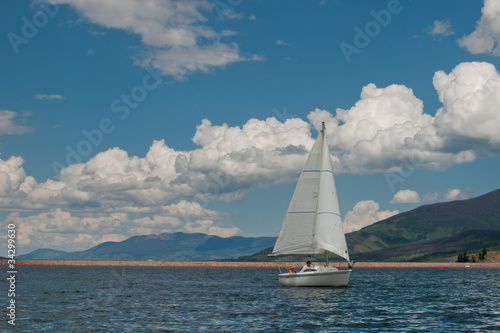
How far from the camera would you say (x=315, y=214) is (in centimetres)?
8031

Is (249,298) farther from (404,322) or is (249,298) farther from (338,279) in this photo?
(404,322)

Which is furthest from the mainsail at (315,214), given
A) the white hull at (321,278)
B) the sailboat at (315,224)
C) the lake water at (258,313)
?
the lake water at (258,313)

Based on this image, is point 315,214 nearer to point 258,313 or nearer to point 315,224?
point 315,224

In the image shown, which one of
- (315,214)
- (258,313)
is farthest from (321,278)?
(258,313)

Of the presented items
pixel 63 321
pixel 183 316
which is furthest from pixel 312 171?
pixel 63 321

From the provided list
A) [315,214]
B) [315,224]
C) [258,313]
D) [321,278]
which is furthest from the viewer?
[315,214]

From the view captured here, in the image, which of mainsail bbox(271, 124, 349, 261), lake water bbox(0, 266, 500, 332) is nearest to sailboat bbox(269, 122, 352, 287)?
mainsail bbox(271, 124, 349, 261)

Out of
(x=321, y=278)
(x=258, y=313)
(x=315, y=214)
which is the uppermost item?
(x=315, y=214)

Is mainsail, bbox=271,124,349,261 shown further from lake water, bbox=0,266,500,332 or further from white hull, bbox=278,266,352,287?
lake water, bbox=0,266,500,332

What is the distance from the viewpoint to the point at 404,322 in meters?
51.1

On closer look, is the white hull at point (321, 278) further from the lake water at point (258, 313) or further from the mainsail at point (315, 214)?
the mainsail at point (315, 214)

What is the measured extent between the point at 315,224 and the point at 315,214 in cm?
152

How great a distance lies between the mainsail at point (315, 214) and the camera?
79.8m

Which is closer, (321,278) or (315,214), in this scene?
(321,278)
